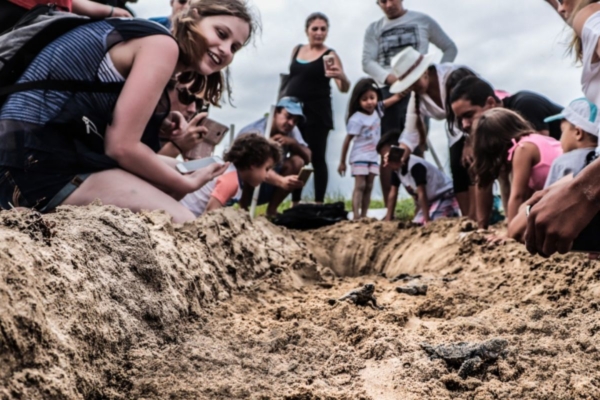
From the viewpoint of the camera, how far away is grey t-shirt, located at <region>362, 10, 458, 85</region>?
6.00 meters

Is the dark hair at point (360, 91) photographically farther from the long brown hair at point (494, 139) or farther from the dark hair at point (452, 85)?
the long brown hair at point (494, 139)

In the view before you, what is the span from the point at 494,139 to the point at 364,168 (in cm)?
273

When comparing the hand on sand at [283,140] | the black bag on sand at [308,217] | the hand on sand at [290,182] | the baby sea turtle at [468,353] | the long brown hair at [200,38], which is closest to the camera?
the baby sea turtle at [468,353]

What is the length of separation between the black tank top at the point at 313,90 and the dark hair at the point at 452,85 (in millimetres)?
1756

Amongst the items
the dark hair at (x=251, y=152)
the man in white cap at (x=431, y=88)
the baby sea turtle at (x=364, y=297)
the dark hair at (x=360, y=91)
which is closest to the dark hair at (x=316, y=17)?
the dark hair at (x=360, y=91)

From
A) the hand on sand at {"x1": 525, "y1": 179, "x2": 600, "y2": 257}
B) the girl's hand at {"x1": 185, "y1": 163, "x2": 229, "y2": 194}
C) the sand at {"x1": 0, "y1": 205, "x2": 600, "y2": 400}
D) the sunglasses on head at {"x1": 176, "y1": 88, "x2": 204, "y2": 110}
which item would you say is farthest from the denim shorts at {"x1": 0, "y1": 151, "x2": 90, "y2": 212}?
the hand on sand at {"x1": 525, "y1": 179, "x2": 600, "y2": 257}

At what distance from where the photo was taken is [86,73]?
272cm

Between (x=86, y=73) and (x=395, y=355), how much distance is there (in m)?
1.94

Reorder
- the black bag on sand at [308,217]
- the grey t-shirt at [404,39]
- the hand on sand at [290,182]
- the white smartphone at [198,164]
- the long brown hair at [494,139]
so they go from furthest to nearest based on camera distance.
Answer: the grey t-shirt at [404,39] → the black bag on sand at [308,217] → the hand on sand at [290,182] → the long brown hair at [494,139] → the white smartphone at [198,164]

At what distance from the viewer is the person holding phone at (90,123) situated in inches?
104

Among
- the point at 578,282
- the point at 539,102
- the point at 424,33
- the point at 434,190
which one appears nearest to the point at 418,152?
the point at 434,190

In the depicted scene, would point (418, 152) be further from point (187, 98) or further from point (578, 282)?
point (578, 282)

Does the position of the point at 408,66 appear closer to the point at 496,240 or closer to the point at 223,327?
the point at 496,240

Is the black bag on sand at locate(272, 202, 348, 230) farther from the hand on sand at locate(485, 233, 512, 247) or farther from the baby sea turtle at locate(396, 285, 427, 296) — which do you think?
the baby sea turtle at locate(396, 285, 427, 296)
